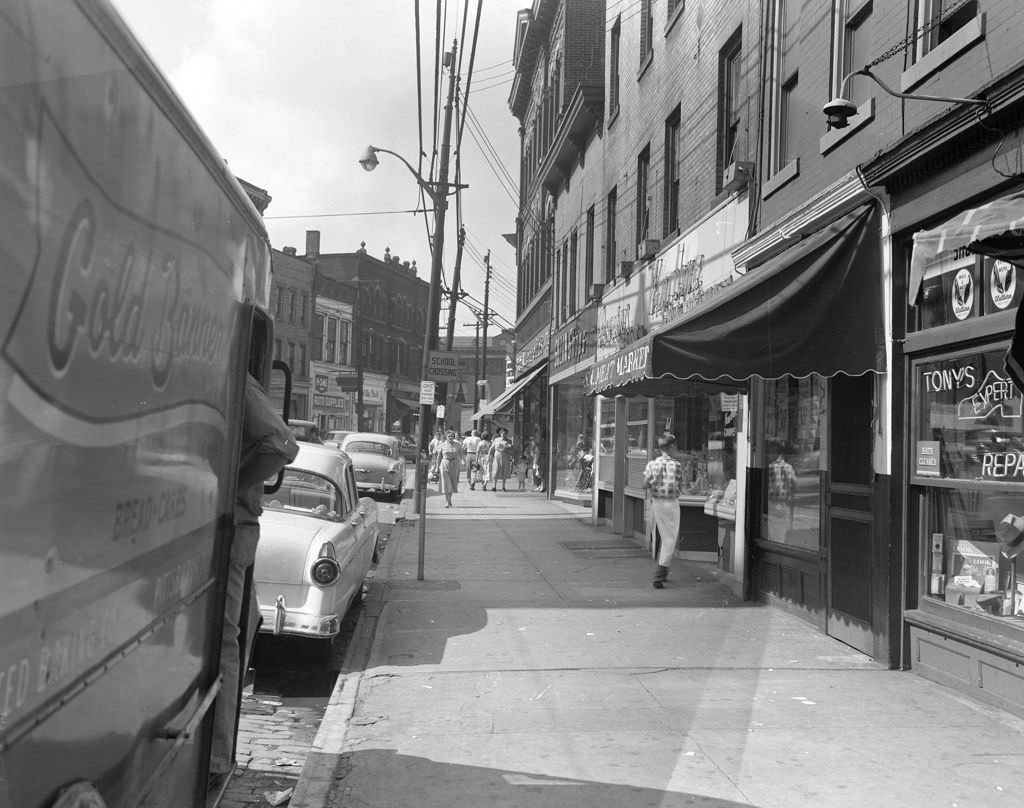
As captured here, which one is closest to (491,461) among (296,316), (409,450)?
(409,450)

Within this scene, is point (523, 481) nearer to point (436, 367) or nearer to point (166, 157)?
point (436, 367)

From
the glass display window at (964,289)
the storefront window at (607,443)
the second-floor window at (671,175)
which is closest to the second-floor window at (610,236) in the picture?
the storefront window at (607,443)

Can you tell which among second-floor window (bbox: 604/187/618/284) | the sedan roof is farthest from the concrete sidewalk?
second-floor window (bbox: 604/187/618/284)

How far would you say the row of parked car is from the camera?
765 cm

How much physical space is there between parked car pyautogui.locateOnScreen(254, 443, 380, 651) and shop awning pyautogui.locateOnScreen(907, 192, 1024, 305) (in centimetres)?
462

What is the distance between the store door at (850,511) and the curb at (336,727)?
386 centimetres

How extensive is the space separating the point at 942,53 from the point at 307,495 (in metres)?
5.93

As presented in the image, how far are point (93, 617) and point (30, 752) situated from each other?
38cm

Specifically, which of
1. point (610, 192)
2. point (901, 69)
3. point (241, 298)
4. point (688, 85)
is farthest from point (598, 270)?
point (241, 298)

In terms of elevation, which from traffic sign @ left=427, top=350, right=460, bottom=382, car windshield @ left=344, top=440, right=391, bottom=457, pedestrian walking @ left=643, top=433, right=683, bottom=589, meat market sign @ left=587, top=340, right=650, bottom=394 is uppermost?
traffic sign @ left=427, top=350, right=460, bottom=382

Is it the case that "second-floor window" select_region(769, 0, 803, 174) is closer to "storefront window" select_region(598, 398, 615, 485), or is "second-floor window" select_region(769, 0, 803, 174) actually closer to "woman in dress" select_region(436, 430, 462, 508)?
"storefront window" select_region(598, 398, 615, 485)

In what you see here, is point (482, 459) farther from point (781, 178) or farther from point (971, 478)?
point (971, 478)

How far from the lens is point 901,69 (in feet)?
26.5

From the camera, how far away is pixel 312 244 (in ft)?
212
